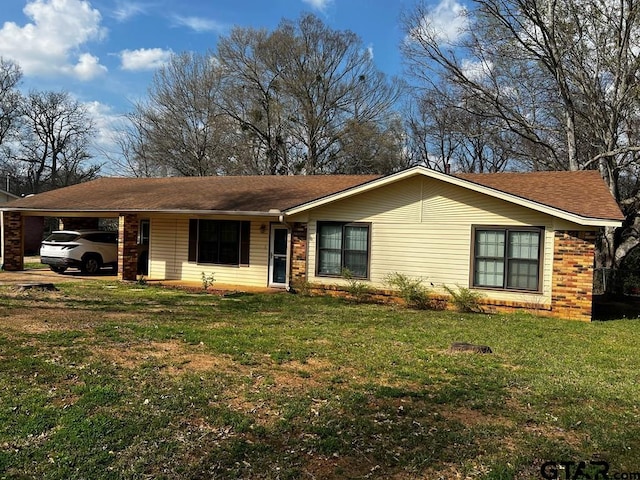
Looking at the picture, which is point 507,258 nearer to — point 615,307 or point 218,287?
point 615,307

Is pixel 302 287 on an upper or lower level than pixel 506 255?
lower

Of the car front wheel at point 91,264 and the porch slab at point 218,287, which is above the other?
the car front wheel at point 91,264

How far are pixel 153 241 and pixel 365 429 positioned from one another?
42.1 feet

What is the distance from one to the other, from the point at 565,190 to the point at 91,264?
1436 cm

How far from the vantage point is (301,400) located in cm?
494

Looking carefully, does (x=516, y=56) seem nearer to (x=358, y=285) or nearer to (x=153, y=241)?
(x=358, y=285)

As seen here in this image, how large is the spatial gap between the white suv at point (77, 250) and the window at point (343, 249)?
27.4 ft

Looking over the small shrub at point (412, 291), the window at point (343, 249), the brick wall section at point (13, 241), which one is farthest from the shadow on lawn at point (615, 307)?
the brick wall section at point (13, 241)

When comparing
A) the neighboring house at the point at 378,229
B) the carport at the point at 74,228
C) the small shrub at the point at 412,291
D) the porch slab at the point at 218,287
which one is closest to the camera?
the neighboring house at the point at 378,229

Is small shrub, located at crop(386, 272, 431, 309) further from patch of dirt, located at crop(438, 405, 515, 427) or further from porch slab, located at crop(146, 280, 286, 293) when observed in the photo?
patch of dirt, located at crop(438, 405, 515, 427)

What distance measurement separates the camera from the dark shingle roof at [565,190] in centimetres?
1024

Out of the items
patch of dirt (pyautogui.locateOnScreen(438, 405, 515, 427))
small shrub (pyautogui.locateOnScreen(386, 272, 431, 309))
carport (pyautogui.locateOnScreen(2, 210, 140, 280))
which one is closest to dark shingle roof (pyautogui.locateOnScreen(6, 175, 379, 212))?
carport (pyautogui.locateOnScreen(2, 210, 140, 280))

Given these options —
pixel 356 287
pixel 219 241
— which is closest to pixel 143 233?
pixel 219 241

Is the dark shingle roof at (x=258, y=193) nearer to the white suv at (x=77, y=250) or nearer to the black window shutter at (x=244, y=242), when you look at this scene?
the black window shutter at (x=244, y=242)
